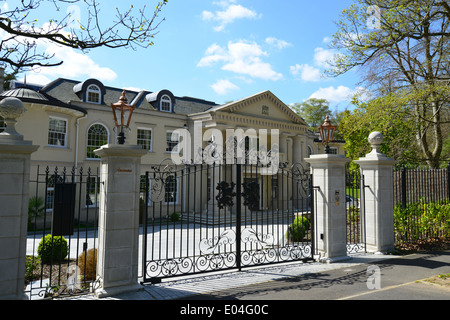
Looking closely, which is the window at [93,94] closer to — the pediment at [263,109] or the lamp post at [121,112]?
the pediment at [263,109]

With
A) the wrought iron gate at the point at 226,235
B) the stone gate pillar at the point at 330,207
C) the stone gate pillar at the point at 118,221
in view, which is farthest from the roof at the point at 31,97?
the stone gate pillar at the point at 330,207

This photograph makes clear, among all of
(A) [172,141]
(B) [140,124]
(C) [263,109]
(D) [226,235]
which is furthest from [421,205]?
(B) [140,124]

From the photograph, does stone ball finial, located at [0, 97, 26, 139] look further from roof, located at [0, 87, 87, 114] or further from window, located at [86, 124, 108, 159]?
window, located at [86, 124, 108, 159]

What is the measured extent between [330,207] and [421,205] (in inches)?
200

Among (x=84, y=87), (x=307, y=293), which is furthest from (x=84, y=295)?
(x=84, y=87)

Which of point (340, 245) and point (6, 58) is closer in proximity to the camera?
point (6, 58)

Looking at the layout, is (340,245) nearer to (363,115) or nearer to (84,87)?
(363,115)

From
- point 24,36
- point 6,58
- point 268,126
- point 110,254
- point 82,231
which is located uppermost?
point 268,126

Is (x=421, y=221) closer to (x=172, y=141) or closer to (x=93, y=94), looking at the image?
(x=172, y=141)

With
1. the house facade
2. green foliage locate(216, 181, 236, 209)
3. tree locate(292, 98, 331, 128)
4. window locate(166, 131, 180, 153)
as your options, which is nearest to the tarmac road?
green foliage locate(216, 181, 236, 209)

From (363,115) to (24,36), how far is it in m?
15.3

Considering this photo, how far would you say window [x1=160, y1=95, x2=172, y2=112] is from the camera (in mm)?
25594

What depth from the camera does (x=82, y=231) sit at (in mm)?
17672

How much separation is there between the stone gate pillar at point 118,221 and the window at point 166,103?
64.8 ft
